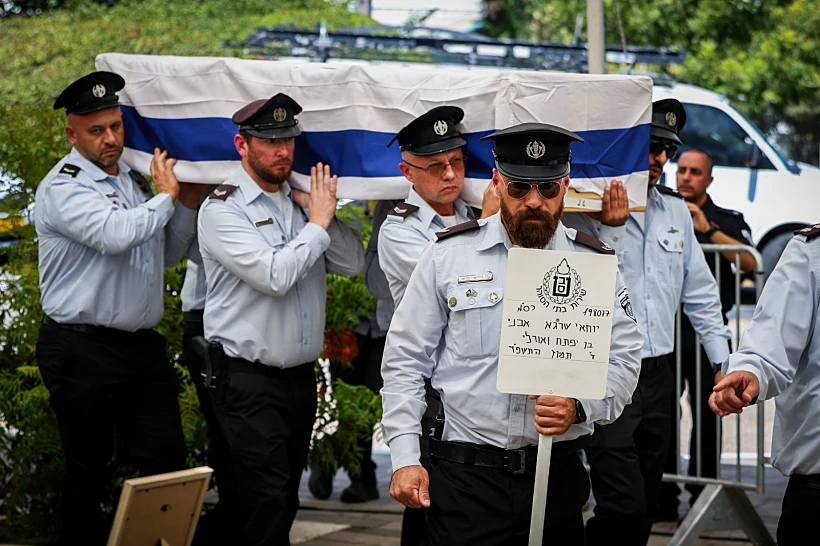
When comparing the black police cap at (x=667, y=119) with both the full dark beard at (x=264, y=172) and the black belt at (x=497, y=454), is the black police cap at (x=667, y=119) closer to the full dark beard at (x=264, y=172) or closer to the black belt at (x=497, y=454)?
the full dark beard at (x=264, y=172)

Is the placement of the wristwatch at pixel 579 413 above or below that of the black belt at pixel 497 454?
above

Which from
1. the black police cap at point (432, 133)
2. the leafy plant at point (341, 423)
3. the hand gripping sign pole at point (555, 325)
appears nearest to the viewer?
the hand gripping sign pole at point (555, 325)

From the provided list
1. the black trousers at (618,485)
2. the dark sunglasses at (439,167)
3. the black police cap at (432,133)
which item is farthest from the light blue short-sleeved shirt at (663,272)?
the black police cap at (432,133)

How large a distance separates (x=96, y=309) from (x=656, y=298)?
99.3 inches

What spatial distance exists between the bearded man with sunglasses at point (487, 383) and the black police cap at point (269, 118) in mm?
1521

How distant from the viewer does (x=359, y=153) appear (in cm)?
533

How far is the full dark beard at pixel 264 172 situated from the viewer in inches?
206

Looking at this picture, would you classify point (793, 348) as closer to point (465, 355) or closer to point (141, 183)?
point (465, 355)

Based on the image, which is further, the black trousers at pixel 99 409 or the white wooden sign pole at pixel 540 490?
the black trousers at pixel 99 409

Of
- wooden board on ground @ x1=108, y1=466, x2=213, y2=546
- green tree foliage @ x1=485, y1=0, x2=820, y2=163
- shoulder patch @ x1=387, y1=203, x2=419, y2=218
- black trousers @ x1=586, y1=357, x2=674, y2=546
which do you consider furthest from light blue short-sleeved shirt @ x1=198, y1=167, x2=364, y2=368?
green tree foliage @ x1=485, y1=0, x2=820, y2=163

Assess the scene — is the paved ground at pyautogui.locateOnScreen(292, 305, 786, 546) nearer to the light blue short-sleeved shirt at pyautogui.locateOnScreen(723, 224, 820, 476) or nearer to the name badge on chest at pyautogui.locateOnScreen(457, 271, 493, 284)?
the light blue short-sleeved shirt at pyautogui.locateOnScreen(723, 224, 820, 476)

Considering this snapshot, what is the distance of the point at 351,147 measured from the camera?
5.34 meters

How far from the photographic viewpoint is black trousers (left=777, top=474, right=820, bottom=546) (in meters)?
3.55

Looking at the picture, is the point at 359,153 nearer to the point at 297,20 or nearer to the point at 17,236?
the point at 17,236
